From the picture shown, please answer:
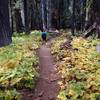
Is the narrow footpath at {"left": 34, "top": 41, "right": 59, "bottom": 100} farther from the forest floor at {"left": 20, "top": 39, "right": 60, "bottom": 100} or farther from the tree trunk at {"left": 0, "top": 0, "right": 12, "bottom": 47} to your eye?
the tree trunk at {"left": 0, "top": 0, "right": 12, "bottom": 47}

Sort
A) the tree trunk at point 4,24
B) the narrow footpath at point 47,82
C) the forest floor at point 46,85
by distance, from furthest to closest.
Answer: the tree trunk at point 4,24, the narrow footpath at point 47,82, the forest floor at point 46,85

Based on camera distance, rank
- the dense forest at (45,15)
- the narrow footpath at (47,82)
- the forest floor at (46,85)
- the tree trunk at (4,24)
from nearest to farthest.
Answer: the forest floor at (46,85), the narrow footpath at (47,82), the tree trunk at (4,24), the dense forest at (45,15)

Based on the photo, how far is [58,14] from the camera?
37.9 meters

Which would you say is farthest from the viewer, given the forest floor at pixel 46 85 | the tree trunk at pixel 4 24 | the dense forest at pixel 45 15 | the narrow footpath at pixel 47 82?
the dense forest at pixel 45 15

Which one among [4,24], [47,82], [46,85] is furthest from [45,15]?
[46,85]

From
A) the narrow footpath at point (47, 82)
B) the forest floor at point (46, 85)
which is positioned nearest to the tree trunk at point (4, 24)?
the narrow footpath at point (47, 82)

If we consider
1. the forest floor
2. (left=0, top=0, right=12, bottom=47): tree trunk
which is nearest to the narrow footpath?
the forest floor

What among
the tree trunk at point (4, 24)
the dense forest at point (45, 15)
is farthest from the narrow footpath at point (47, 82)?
the dense forest at point (45, 15)

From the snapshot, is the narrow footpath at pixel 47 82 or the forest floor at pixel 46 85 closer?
the forest floor at pixel 46 85

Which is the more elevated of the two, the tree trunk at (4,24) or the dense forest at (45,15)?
the tree trunk at (4,24)

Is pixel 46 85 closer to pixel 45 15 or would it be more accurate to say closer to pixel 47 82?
pixel 47 82

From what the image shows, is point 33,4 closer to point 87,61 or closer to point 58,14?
point 58,14

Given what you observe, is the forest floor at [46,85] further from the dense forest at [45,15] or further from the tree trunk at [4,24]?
the dense forest at [45,15]

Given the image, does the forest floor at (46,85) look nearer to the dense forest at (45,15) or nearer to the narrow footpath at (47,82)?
the narrow footpath at (47,82)
